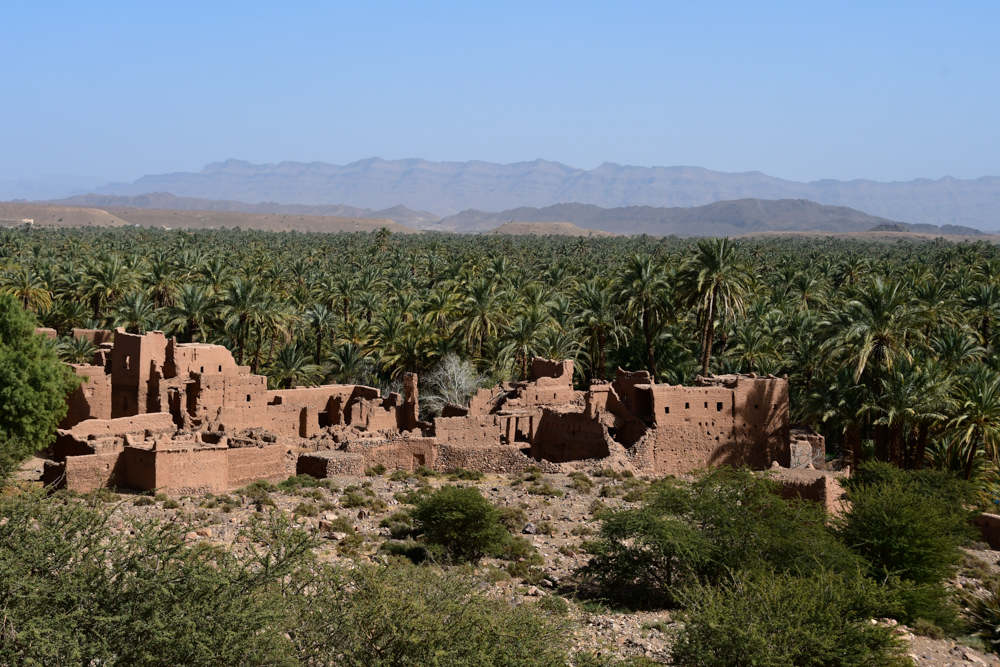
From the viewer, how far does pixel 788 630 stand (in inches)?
632

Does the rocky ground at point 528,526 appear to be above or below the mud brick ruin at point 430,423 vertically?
below

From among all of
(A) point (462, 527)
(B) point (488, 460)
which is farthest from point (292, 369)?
(A) point (462, 527)

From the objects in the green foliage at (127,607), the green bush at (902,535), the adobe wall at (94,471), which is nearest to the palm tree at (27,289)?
the adobe wall at (94,471)

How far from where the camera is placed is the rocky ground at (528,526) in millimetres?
19734

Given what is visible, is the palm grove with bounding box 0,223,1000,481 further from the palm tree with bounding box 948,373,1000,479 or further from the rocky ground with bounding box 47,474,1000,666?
the rocky ground with bounding box 47,474,1000,666

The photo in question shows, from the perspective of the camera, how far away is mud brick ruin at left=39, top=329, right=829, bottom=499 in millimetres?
30031

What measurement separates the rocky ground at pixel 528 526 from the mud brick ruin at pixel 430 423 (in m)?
1.42

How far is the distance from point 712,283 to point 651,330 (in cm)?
675

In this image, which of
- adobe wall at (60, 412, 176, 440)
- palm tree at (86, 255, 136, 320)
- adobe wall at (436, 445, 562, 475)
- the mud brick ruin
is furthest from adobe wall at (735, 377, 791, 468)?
palm tree at (86, 255, 136, 320)

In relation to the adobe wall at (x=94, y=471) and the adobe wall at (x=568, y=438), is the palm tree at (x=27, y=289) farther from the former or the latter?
the adobe wall at (x=568, y=438)

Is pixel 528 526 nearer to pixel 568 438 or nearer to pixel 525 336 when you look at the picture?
pixel 568 438

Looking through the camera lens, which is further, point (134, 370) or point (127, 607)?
point (134, 370)

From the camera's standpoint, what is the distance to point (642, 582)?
22234 millimetres

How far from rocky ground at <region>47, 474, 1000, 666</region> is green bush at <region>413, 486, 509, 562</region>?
553mm
